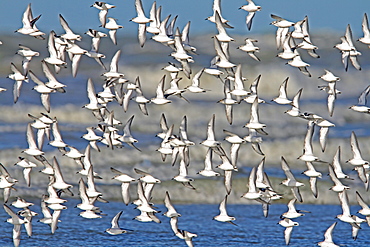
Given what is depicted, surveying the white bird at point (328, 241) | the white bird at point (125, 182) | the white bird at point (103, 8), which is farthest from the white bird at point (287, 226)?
the white bird at point (103, 8)

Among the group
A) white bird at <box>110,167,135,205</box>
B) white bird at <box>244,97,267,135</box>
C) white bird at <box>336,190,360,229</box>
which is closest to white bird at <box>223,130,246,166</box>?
white bird at <box>244,97,267,135</box>

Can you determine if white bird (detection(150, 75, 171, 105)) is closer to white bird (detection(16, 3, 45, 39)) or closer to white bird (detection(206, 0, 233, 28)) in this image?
white bird (detection(206, 0, 233, 28))

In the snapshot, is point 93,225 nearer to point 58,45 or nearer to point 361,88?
point 58,45

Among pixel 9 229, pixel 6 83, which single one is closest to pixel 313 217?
pixel 9 229

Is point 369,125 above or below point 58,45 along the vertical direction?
below

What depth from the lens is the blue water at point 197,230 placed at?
15312 mm

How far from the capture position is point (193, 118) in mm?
27438

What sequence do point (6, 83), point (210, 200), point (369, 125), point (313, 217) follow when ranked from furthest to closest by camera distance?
point (6, 83) < point (369, 125) < point (210, 200) < point (313, 217)

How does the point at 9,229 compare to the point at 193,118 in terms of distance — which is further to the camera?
the point at 193,118

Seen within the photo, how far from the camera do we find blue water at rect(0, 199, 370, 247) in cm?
1531

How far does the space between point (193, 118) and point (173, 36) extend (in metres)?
10.2

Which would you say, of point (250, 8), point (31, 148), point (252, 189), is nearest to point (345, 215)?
point (252, 189)

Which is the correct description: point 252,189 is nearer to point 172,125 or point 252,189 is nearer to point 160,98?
point 172,125

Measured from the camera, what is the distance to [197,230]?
1628cm
